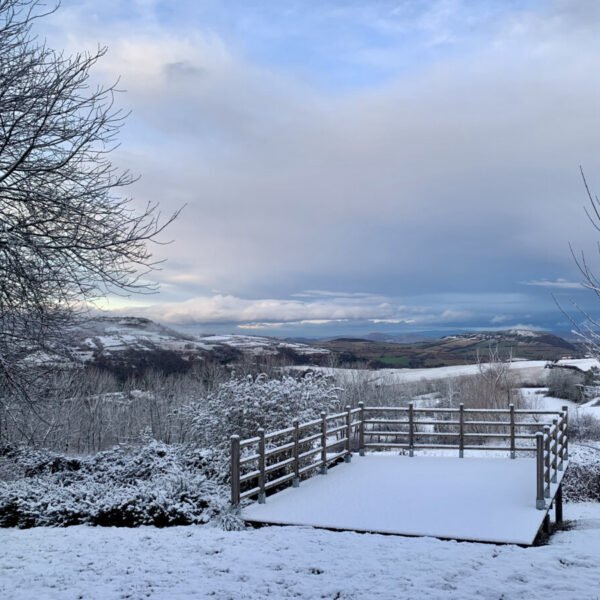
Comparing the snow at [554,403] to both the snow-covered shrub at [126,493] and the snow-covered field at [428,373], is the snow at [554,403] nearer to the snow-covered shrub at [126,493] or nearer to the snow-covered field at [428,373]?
the snow-covered field at [428,373]

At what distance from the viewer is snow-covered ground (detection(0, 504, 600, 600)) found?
6.49 metres

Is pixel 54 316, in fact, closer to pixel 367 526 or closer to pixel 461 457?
pixel 367 526

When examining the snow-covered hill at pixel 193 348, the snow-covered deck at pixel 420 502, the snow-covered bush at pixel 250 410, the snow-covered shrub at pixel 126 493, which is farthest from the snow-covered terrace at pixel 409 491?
the snow-covered hill at pixel 193 348

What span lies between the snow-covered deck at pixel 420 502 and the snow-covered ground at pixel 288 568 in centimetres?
45

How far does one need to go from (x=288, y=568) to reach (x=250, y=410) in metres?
7.93

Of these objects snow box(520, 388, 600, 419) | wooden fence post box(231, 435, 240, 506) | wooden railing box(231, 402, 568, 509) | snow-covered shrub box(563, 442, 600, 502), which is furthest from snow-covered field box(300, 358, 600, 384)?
wooden fence post box(231, 435, 240, 506)

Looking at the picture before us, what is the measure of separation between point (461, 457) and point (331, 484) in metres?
4.40

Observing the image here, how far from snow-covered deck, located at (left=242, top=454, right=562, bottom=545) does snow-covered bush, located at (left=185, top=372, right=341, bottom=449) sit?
7.25ft

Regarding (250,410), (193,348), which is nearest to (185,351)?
(193,348)

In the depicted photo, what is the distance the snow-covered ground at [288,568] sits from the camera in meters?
6.49

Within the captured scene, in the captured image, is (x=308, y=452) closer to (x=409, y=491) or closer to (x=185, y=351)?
(x=409, y=491)

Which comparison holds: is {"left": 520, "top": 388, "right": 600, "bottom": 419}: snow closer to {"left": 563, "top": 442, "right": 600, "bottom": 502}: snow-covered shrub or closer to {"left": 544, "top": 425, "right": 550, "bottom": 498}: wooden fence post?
{"left": 563, "top": 442, "right": 600, "bottom": 502}: snow-covered shrub

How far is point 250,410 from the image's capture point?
1502 cm

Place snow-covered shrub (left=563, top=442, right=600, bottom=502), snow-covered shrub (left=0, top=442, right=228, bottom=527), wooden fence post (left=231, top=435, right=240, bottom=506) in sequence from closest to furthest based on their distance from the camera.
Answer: wooden fence post (left=231, top=435, right=240, bottom=506)
snow-covered shrub (left=0, top=442, right=228, bottom=527)
snow-covered shrub (left=563, top=442, right=600, bottom=502)
